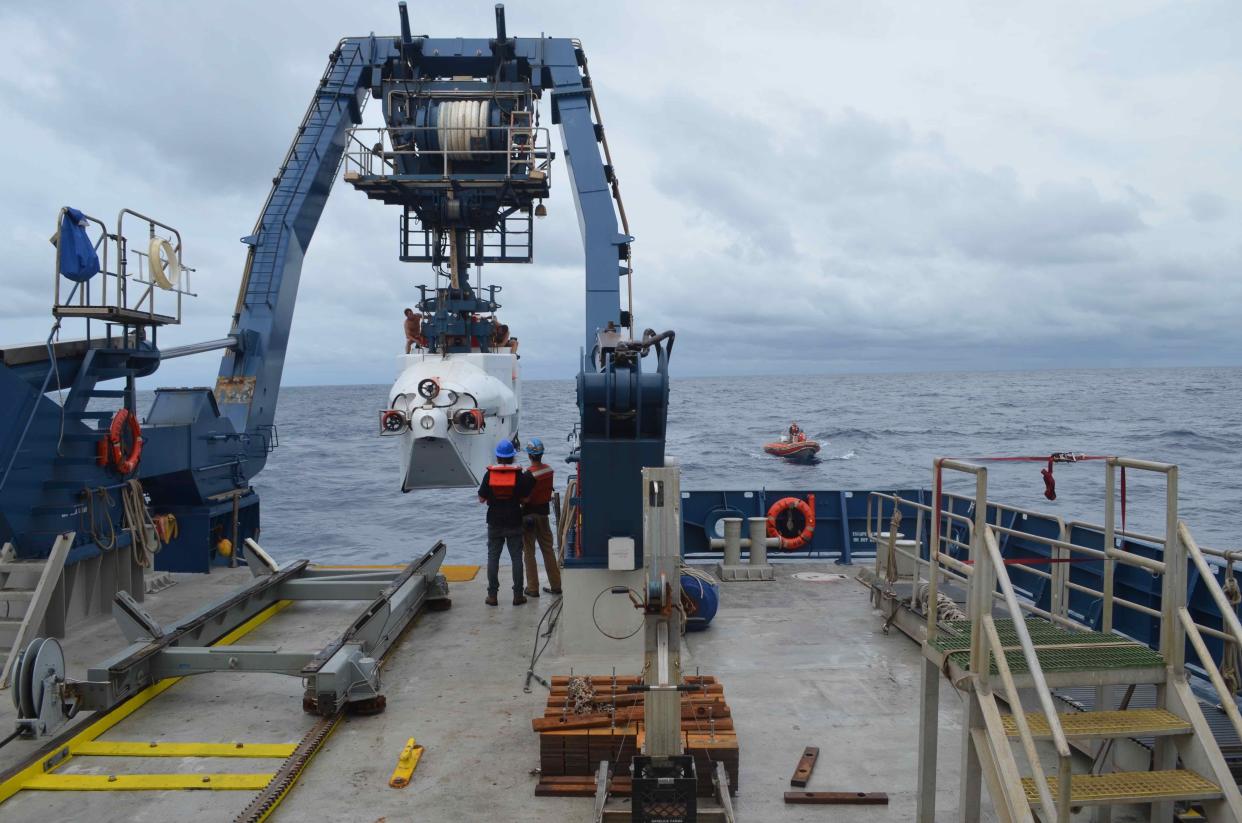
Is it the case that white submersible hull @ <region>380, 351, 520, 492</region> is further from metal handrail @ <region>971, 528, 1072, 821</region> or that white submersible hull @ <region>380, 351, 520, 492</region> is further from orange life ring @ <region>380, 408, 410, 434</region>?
metal handrail @ <region>971, 528, 1072, 821</region>

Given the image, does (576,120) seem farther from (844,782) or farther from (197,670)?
(844,782)

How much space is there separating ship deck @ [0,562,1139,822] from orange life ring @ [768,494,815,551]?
2.47 meters

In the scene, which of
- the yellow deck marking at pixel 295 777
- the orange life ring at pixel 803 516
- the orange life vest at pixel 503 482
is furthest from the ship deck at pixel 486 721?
the orange life ring at pixel 803 516

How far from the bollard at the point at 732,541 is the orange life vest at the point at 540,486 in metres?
2.74

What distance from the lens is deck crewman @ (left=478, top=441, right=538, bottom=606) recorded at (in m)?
9.61

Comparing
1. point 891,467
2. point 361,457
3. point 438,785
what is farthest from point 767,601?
point 361,457

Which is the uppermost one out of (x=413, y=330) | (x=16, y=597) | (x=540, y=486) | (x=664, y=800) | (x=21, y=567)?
(x=413, y=330)

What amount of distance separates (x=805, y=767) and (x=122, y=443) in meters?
8.08

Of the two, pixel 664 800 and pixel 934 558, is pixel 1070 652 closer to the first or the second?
pixel 934 558

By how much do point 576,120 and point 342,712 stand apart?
34.4 feet

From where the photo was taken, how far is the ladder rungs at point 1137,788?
4.21m

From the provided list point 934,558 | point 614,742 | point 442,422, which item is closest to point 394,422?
point 442,422

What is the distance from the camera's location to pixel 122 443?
994cm

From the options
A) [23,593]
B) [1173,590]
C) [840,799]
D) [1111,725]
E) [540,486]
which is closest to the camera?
[1111,725]
